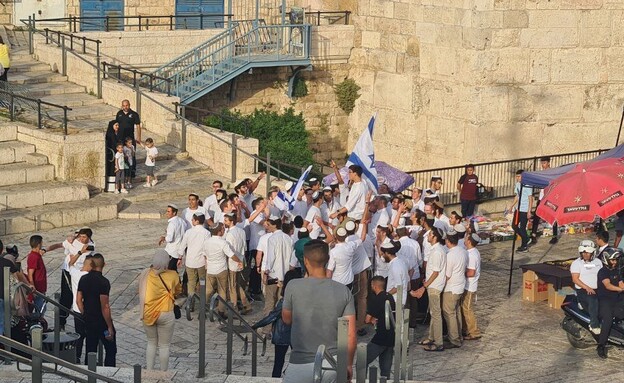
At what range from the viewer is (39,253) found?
17.5 metres

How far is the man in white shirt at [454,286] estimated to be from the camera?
18078 millimetres

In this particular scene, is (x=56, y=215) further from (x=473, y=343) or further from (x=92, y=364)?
(x=92, y=364)

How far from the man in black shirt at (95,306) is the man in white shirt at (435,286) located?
4440 mm

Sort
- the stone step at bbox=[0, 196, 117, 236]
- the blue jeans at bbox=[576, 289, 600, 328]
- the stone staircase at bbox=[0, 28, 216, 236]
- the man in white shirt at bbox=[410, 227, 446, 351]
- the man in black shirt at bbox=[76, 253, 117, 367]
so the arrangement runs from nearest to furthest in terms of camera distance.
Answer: the man in black shirt at bbox=[76, 253, 117, 367], the blue jeans at bbox=[576, 289, 600, 328], the man in white shirt at bbox=[410, 227, 446, 351], the stone step at bbox=[0, 196, 117, 236], the stone staircase at bbox=[0, 28, 216, 236]

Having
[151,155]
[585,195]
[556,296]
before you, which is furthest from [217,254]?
[151,155]

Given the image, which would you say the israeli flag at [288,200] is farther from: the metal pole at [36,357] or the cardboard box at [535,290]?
the metal pole at [36,357]

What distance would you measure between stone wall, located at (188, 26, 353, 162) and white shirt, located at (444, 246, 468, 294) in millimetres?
15077

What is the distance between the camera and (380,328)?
50.6 feet

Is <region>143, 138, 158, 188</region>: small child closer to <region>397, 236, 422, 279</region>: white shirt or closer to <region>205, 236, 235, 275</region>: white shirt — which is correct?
<region>205, 236, 235, 275</region>: white shirt

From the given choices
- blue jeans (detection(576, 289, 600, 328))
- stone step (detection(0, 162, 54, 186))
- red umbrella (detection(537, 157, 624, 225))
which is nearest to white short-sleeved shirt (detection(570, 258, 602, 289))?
blue jeans (detection(576, 289, 600, 328))

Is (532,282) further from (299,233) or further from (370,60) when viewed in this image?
(370,60)

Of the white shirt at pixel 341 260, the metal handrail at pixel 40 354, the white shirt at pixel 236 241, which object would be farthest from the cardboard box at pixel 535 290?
the metal handrail at pixel 40 354

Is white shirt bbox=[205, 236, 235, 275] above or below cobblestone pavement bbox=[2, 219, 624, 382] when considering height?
above

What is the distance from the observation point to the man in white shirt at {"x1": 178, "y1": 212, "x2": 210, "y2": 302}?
748 inches
